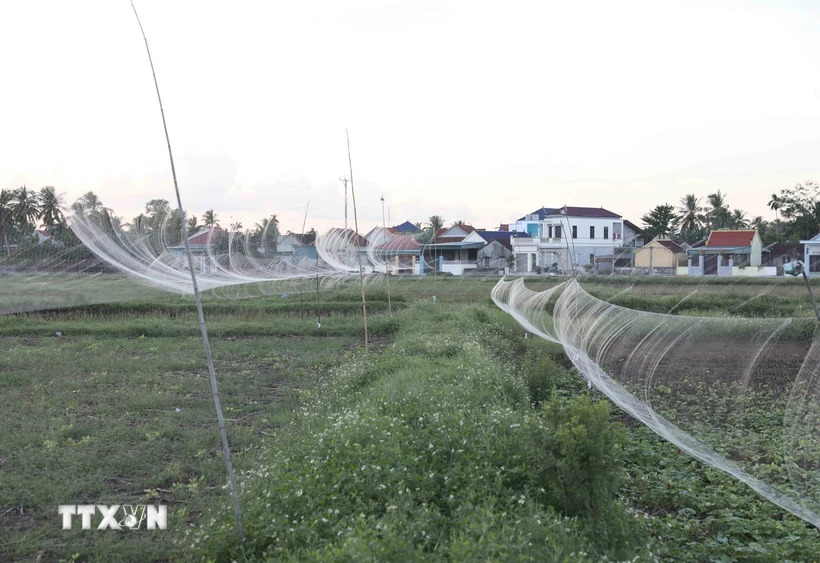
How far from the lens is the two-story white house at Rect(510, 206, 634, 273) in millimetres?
44344

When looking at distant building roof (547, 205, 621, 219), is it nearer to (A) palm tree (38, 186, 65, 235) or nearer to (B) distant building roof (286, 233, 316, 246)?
(B) distant building roof (286, 233, 316, 246)

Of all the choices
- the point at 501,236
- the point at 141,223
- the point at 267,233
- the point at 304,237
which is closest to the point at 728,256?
the point at 501,236

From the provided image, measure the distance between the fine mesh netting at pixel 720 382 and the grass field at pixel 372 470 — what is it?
512 mm

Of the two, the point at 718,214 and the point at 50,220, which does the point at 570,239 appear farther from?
the point at 50,220

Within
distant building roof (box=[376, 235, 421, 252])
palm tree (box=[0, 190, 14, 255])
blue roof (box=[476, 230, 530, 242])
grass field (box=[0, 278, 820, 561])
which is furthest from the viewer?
blue roof (box=[476, 230, 530, 242])

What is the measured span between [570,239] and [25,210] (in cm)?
4518

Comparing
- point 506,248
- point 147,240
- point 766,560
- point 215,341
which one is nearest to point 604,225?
point 506,248

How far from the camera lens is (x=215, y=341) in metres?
15.3

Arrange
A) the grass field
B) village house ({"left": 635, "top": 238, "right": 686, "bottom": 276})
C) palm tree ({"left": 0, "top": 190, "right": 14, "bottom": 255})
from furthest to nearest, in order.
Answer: village house ({"left": 635, "top": 238, "right": 686, "bottom": 276})
palm tree ({"left": 0, "top": 190, "right": 14, "bottom": 255})
the grass field

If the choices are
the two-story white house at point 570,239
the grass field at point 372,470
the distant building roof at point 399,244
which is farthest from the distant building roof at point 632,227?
the grass field at point 372,470

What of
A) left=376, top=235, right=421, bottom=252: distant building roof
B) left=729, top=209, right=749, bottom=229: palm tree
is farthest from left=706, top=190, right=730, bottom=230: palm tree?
left=376, top=235, right=421, bottom=252: distant building roof

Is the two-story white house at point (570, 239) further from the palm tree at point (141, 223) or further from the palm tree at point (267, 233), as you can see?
the palm tree at point (141, 223)

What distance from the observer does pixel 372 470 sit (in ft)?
14.0

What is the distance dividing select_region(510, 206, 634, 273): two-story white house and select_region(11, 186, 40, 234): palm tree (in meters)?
35.7
